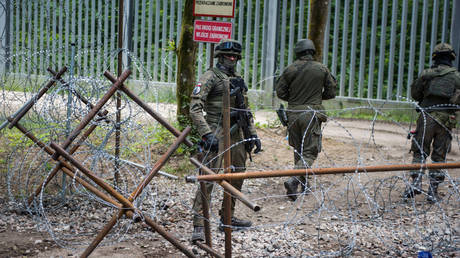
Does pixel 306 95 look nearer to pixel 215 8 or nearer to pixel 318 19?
pixel 215 8

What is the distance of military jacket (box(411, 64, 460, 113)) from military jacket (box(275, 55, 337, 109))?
1098mm

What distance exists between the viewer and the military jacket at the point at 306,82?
6.70 metres

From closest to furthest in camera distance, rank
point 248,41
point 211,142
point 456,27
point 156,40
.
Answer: point 211,142, point 456,27, point 248,41, point 156,40

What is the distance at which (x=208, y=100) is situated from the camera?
5.18 m

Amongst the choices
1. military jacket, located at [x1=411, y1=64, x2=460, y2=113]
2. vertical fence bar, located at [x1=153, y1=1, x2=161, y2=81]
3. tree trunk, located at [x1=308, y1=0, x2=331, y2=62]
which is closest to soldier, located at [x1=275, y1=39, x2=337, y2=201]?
military jacket, located at [x1=411, y1=64, x2=460, y2=113]

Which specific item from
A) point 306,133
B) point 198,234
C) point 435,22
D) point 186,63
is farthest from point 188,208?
point 435,22

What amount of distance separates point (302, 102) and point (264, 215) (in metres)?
1.49

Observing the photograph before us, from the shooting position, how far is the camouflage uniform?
16.0 ft

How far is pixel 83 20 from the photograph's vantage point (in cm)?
1340

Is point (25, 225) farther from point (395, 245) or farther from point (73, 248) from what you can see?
point (395, 245)

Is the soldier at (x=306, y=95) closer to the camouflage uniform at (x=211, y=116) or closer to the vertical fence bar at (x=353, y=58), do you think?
the camouflage uniform at (x=211, y=116)

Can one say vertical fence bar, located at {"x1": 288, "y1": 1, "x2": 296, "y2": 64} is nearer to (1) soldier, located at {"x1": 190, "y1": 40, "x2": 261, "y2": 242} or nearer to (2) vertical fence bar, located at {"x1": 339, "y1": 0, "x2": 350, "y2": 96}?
(2) vertical fence bar, located at {"x1": 339, "y1": 0, "x2": 350, "y2": 96}

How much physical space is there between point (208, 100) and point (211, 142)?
599 mm

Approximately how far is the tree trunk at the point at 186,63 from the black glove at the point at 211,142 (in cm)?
322
